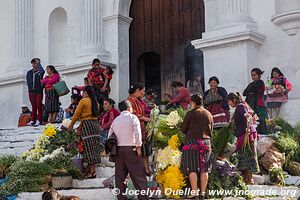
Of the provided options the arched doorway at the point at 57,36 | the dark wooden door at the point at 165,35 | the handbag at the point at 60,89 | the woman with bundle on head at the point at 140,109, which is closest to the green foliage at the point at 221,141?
the woman with bundle on head at the point at 140,109

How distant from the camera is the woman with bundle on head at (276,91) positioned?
11.3 metres

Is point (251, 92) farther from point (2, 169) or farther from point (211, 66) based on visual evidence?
point (2, 169)

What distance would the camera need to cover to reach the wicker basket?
8750mm

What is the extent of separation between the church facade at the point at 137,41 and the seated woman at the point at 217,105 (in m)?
2.07

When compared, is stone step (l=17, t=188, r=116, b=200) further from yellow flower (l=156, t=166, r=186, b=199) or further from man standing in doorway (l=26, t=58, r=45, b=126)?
man standing in doorway (l=26, t=58, r=45, b=126)

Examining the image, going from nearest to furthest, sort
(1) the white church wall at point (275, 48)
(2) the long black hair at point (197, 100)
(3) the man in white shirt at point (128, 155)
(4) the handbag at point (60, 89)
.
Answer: (3) the man in white shirt at point (128, 155) < (2) the long black hair at point (197, 100) < (1) the white church wall at point (275, 48) < (4) the handbag at point (60, 89)

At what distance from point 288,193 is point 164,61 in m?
8.35

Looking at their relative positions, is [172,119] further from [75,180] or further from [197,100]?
[75,180]

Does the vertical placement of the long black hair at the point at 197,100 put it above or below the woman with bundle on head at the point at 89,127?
above

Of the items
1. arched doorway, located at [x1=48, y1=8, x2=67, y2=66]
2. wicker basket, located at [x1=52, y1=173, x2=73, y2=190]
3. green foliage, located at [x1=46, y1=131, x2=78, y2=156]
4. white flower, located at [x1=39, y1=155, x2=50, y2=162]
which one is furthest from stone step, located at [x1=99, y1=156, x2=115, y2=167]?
arched doorway, located at [x1=48, y1=8, x2=67, y2=66]

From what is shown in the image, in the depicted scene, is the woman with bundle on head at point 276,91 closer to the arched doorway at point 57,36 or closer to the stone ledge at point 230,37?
the stone ledge at point 230,37

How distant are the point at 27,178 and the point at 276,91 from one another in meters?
5.74

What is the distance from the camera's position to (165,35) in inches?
626

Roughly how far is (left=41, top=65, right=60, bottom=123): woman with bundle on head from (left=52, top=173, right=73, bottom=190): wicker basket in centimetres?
468
